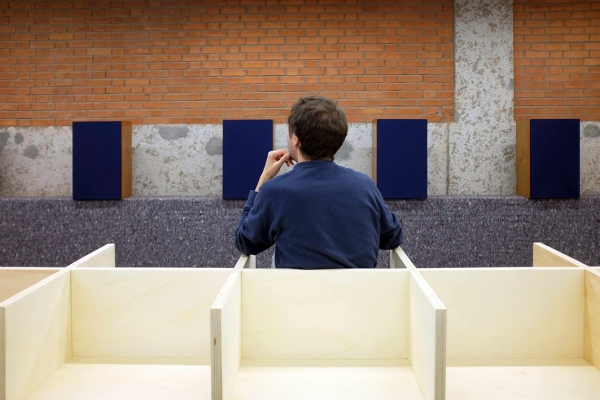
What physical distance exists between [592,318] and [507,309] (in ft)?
0.79

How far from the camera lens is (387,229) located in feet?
6.63

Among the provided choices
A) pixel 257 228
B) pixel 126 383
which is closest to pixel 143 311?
pixel 126 383

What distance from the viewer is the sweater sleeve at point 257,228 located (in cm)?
189

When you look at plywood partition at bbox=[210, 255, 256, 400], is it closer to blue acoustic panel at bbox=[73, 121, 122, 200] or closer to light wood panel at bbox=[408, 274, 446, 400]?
light wood panel at bbox=[408, 274, 446, 400]

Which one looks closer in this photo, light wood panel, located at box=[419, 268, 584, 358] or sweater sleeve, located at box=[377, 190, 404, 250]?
light wood panel, located at box=[419, 268, 584, 358]

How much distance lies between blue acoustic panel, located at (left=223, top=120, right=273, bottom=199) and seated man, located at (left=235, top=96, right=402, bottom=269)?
2952 mm

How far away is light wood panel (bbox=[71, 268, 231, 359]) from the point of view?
177cm

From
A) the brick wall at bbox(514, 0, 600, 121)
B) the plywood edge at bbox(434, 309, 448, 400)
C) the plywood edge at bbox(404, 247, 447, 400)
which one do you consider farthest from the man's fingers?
the brick wall at bbox(514, 0, 600, 121)

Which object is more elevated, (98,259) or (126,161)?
(126,161)

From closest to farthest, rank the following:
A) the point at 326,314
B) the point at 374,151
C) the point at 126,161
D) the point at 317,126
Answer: the point at 326,314
the point at 317,126
the point at 374,151
the point at 126,161

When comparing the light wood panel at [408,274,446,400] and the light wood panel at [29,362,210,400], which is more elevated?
the light wood panel at [408,274,446,400]

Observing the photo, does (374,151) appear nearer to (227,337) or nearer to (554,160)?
(554,160)

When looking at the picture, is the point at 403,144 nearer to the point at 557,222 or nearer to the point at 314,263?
the point at 557,222

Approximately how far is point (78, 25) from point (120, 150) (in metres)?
1.38
